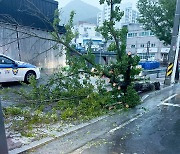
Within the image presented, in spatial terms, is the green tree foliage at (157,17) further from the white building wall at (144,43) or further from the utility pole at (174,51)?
the white building wall at (144,43)

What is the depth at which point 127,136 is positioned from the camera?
15.1ft

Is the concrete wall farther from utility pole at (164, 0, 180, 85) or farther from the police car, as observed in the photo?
utility pole at (164, 0, 180, 85)

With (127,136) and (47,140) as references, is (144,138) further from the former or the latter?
(47,140)

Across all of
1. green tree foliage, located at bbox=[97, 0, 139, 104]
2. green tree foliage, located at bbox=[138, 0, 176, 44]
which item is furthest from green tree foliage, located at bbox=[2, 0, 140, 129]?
green tree foliage, located at bbox=[138, 0, 176, 44]

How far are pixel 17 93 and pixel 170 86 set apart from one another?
881 centimetres

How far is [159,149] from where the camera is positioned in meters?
3.97

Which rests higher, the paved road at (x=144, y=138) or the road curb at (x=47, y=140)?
the road curb at (x=47, y=140)

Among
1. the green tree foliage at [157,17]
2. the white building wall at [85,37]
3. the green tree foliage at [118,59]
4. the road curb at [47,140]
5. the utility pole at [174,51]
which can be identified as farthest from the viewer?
the green tree foliage at [157,17]

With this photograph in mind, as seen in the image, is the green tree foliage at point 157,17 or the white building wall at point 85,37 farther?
the green tree foliage at point 157,17

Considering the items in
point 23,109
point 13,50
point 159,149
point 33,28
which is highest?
point 33,28

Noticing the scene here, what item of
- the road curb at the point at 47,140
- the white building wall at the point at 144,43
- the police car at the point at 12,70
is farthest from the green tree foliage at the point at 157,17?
the white building wall at the point at 144,43

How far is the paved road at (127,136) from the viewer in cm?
395

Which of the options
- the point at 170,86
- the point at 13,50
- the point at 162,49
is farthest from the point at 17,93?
the point at 162,49

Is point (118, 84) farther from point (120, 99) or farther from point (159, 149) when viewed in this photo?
point (159, 149)
